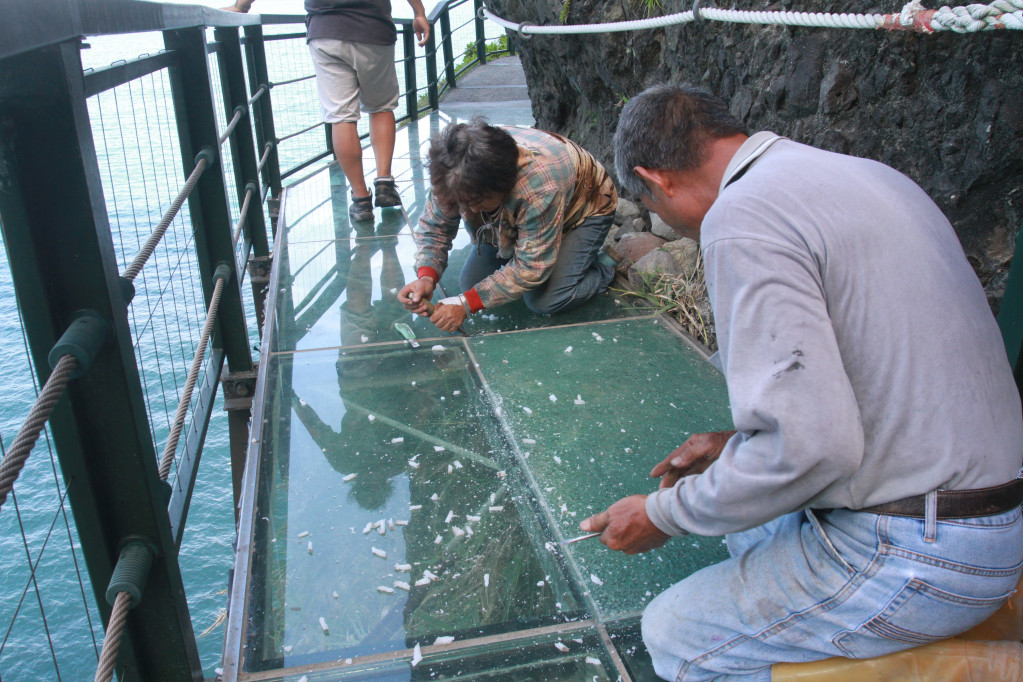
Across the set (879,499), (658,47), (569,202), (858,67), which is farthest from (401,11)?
(879,499)

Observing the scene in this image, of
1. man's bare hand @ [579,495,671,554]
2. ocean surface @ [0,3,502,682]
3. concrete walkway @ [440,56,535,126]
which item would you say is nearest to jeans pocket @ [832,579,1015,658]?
man's bare hand @ [579,495,671,554]

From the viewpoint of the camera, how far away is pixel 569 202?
3.34m

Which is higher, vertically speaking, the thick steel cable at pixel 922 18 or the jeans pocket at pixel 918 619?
the thick steel cable at pixel 922 18

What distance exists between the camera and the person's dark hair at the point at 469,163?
2.78 m

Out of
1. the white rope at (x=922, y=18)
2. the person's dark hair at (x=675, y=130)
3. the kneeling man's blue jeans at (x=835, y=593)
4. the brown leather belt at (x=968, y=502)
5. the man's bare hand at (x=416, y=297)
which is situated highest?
the white rope at (x=922, y=18)

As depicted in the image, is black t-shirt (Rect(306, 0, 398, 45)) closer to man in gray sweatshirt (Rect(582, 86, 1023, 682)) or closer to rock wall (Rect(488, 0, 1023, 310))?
rock wall (Rect(488, 0, 1023, 310))

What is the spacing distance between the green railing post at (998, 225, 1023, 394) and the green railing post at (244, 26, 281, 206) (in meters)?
4.05

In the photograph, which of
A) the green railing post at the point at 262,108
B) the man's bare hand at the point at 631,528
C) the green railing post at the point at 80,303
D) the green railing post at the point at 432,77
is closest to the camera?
→ the green railing post at the point at 80,303

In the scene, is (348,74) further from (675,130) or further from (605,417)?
(675,130)

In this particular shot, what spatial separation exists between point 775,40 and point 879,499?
2.27 metres

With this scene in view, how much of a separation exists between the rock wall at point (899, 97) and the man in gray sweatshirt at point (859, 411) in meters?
0.94

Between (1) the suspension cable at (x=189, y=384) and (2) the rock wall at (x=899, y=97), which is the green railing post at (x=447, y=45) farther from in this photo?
(1) the suspension cable at (x=189, y=384)

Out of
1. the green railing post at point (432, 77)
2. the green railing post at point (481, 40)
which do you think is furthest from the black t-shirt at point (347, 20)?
the green railing post at point (481, 40)

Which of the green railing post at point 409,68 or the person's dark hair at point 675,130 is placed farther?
the green railing post at point 409,68
